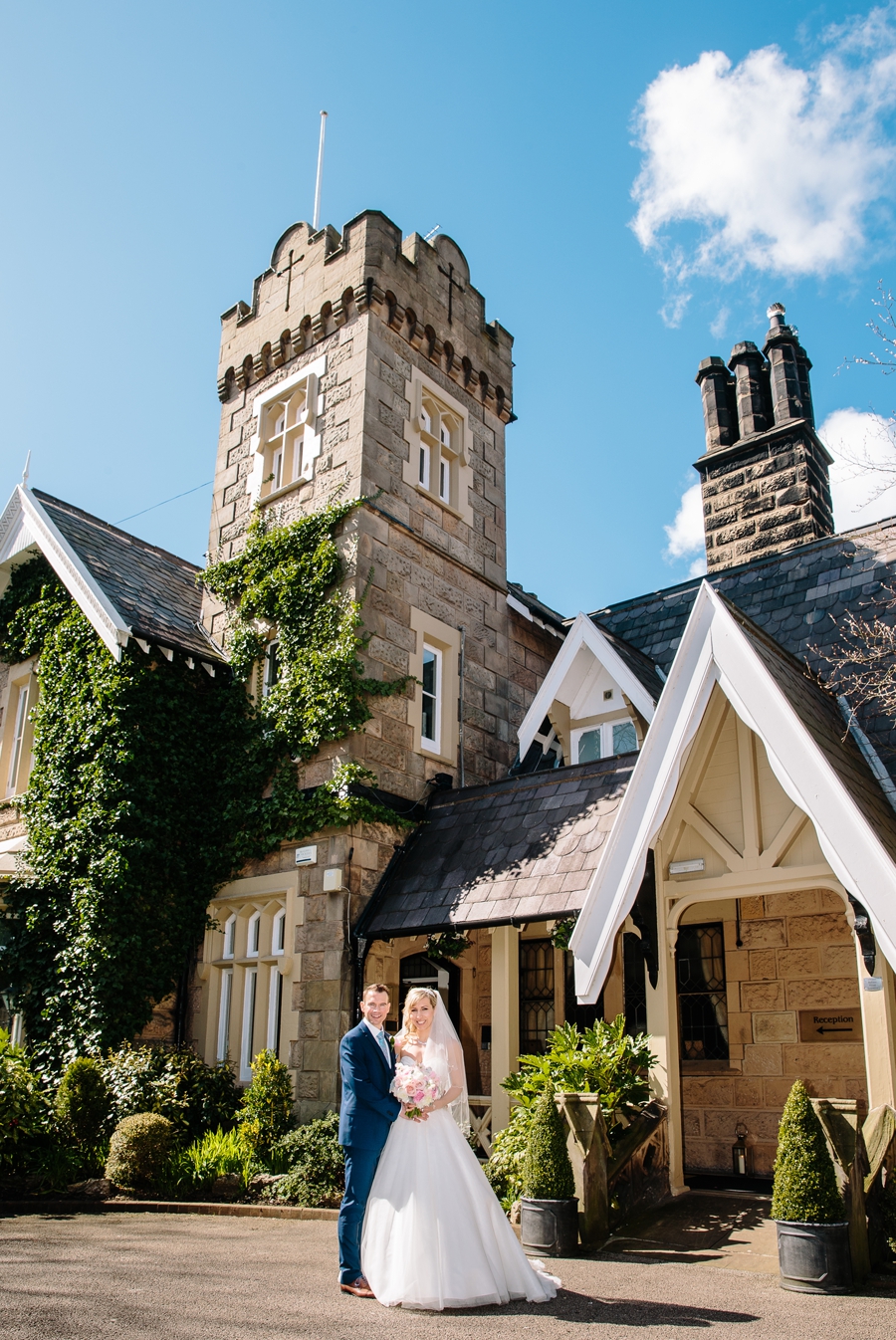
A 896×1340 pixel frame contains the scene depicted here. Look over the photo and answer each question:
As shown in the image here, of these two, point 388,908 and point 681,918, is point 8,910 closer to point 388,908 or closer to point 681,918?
point 388,908

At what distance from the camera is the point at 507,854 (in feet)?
37.6

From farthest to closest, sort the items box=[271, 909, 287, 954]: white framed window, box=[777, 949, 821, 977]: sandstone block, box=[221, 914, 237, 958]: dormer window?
1. box=[221, 914, 237, 958]: dormer window
2. box=[271, 909, 287, 954]: white framed window
3. box=[777, 949, 821, 977]: sandstone block

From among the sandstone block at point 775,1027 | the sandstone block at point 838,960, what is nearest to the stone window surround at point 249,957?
the sandstone block at point 775,1027

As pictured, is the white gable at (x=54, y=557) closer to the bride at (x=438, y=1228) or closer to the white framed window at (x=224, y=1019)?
the white framed window at (x=224, y=1019)

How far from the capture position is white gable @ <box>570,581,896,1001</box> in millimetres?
8000

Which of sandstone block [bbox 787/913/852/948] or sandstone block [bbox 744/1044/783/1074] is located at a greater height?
sandstone block [bbox 787/913/852/948]

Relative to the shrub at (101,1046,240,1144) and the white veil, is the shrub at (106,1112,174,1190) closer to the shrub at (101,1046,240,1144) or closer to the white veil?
the shrub at (101,1046,240,1144)

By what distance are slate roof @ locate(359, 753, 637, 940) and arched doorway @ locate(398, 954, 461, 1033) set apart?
5.68ft

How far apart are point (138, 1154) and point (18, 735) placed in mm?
7892

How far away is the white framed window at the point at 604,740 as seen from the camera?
13.6 m

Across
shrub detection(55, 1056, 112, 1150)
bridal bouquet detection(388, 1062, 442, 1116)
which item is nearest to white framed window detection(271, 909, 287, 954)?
shrub detection(55, 1056, 112, 1150)

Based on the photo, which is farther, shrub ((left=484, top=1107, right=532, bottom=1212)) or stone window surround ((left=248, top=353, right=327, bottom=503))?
stone window surround ((left=248, top=353, right=327, bottom=503))

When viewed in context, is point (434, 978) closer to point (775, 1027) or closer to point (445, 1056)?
point (775, 1027)

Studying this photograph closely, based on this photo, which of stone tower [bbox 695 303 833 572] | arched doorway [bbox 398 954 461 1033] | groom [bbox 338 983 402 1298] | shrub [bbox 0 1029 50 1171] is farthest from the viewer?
stone tower [bbox 695 303 833 572]
